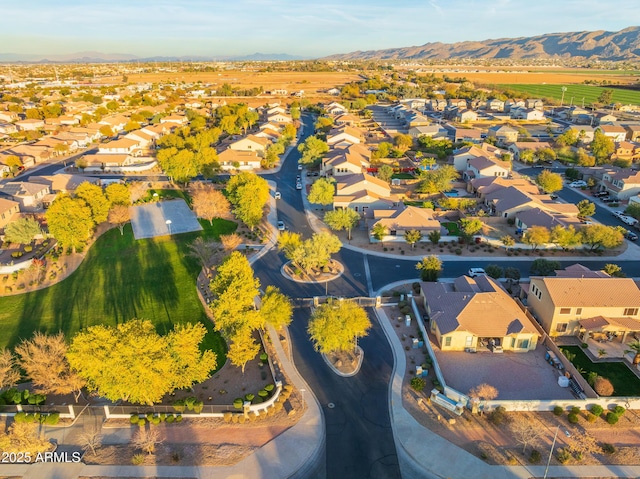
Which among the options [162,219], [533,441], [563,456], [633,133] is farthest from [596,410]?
[633,133]

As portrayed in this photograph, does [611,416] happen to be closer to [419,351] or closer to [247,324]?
[419,351]

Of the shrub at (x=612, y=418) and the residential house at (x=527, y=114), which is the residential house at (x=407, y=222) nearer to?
the shrub at (x=612, y=418)

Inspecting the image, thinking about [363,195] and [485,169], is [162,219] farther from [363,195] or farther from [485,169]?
[485,169]

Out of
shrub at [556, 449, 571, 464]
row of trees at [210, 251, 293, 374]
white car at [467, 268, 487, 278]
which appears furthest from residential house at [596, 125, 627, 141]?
row of trees at [210, 251, 293, 374]

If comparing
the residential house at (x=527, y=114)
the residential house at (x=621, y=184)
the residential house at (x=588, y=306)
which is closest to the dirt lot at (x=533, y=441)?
the residential house at (x=588, y=306)

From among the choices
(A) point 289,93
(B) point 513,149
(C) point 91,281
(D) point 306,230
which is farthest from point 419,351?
(A) point 289,93

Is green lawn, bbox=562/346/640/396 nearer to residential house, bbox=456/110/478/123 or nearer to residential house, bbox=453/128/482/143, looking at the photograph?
residential house, bbox=453/128/482/143
